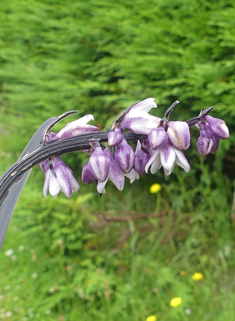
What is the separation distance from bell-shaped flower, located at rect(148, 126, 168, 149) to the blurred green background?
1.39 meters

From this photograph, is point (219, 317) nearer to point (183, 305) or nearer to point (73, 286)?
point (183, 305)

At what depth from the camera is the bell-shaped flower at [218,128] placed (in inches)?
26.4

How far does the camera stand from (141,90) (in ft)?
7.74

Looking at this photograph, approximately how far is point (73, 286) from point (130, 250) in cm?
51

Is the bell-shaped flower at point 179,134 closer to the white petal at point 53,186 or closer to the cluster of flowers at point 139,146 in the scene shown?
the cluster of flowers at point 139,146

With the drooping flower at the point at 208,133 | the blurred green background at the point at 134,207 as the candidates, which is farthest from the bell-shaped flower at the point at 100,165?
the blurred green background at the point at 134,207

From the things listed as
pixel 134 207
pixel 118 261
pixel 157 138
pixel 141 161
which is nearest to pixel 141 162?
pixel 141 161

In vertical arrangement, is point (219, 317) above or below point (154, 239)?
below

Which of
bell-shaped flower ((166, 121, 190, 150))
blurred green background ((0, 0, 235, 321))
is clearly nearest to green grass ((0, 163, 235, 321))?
blurred green background ((0, 0, 235, 321))

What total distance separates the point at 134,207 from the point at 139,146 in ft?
6.80

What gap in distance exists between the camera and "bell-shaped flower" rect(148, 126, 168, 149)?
2.02 ft

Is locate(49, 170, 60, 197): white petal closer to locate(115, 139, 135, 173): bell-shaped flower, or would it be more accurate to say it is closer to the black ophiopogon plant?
the black ophiopogon plant

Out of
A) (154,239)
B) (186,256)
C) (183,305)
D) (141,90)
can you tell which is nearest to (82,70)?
(141,90)

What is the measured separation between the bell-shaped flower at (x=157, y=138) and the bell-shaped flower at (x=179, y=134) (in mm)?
15
